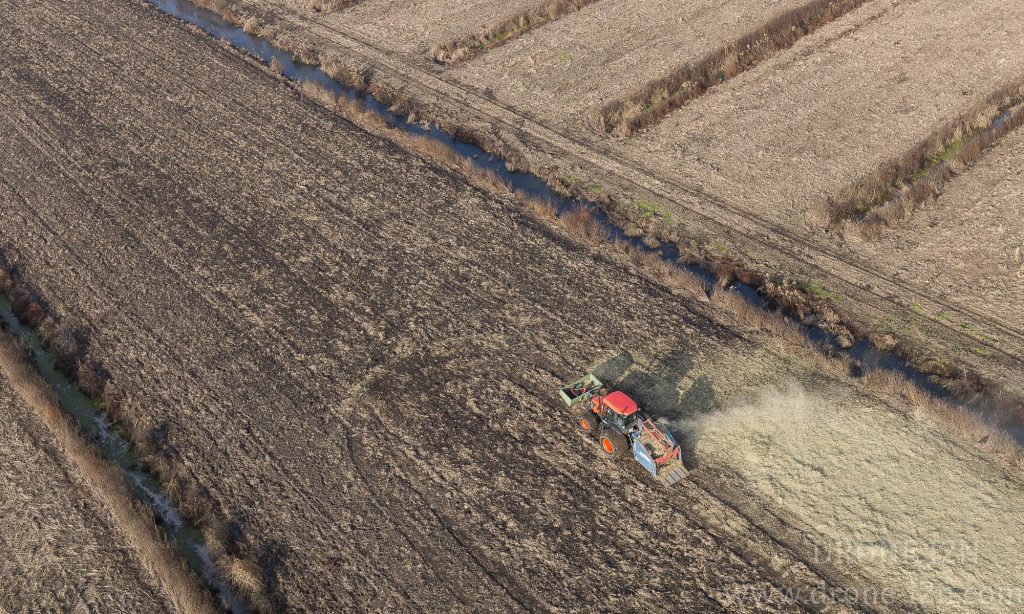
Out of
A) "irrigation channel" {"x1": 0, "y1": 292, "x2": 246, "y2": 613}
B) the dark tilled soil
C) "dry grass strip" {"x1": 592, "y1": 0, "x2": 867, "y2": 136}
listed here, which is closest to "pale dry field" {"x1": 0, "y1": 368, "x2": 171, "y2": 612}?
"irrigation channel" {"x1": 0, "y1": 292, "x2": 246, "y2": 613}

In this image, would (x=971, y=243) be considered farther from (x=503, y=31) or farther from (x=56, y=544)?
(x=56, y=544)

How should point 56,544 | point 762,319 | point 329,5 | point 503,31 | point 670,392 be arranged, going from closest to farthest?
point 56,544 → point 670,392 → point 762,319 → point 503,31 → point 329,5

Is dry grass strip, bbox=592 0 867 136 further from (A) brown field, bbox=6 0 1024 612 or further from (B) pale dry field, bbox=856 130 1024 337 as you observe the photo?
(B) pale dry field, bbox=856 130 1024 337

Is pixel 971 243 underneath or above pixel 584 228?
above

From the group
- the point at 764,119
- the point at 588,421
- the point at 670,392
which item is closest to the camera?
the point at 588,421

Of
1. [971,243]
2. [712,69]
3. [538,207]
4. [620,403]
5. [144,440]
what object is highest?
[712,69]

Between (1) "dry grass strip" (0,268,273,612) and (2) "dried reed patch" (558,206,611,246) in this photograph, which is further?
(2) "dried reed patch" (558,206,611,246)

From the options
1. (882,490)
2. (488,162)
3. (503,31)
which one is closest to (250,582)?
(882,490)

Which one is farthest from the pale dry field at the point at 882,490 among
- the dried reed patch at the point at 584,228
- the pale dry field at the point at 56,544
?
the pale dry field at the point at 56,544

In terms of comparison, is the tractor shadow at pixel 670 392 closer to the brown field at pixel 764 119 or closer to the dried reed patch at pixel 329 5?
the brown field at pixel 764 119
